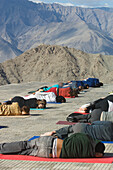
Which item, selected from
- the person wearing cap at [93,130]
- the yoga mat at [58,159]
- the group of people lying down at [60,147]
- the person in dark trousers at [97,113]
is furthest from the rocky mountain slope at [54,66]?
the yoga mat at [58,159]

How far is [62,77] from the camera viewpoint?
68.9 meters

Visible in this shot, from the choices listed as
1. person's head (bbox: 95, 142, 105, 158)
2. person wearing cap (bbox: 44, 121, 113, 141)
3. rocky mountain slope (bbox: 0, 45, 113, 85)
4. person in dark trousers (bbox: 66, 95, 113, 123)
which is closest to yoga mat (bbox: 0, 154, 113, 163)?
person's head (bbox: 95, 142, 105, 158)

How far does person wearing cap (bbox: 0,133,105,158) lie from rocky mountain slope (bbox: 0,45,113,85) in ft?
204

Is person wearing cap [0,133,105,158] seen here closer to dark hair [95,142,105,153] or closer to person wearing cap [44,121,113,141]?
dark hair [95,142,105,153]

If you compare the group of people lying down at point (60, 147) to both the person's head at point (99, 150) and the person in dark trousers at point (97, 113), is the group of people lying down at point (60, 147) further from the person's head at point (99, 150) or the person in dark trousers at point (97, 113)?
the person in dark trousers at point (97, 113)

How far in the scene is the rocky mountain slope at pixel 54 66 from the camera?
7084 centimetres

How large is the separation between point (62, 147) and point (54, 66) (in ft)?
224

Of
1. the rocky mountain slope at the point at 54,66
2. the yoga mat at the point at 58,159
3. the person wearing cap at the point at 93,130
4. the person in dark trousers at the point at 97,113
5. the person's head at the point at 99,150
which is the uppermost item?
the rocky mountain slope at the point at 54,66

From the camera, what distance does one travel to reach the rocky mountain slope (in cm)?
7084

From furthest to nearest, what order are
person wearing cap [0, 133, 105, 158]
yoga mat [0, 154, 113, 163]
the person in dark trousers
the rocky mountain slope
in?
1. the rocky mountain slope
2. the person in dark trousers
3. person wearing cap [0, 133, 105, 158]
4. yoga mat [0, 154, 113, 163]

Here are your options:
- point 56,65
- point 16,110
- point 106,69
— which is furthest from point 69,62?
point 16,110

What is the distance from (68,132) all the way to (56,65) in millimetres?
67300

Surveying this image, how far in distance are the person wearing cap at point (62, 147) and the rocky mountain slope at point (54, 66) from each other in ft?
204

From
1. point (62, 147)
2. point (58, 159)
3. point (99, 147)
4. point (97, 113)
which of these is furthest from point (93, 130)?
point (97, 113)
